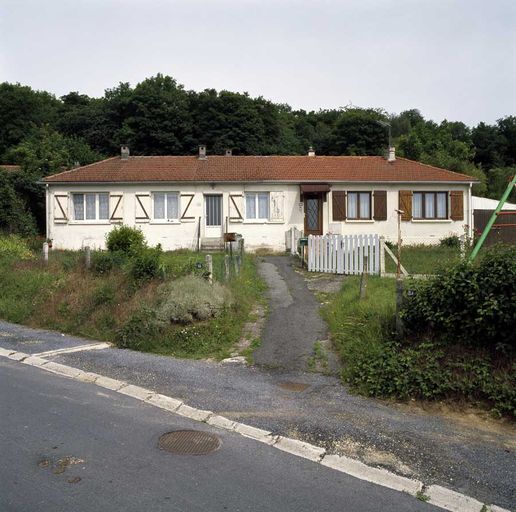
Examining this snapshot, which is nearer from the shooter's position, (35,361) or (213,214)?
(35,361)

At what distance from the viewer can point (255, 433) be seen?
5.64 meters

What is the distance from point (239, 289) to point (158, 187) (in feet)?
45.0

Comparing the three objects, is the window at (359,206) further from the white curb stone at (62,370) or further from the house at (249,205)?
the white curb stone at (62,370)

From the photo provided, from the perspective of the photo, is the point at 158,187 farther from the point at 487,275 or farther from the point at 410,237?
the point at 487,275

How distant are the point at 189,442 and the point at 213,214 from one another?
20.7 m

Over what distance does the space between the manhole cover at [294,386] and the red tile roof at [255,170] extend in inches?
728

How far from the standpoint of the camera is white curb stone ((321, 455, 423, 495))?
4.56 metres

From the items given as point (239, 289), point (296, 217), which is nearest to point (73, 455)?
point (239, 289)

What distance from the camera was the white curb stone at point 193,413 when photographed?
6.12 meters

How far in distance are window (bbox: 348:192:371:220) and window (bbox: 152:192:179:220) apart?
25.9 ft

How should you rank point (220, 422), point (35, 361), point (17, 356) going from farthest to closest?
point (17, 356) → point (35, 361) → point (220, 422)

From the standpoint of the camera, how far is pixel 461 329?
22.7ft

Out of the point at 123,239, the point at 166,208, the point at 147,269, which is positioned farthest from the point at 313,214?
the point at 147,269

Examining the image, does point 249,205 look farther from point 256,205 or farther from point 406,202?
point 406,202
